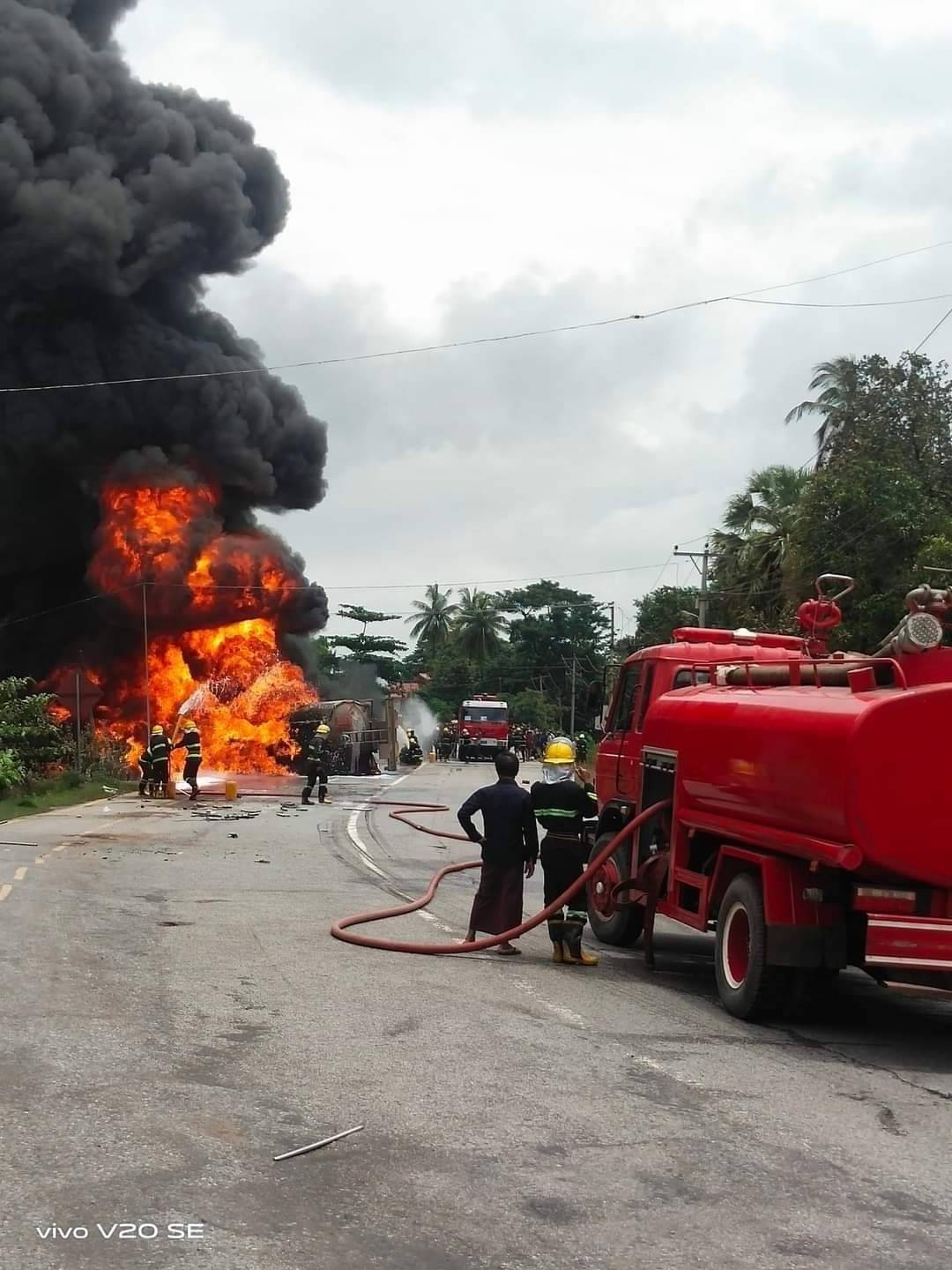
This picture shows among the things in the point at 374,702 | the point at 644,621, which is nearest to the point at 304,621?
the point at 374,702

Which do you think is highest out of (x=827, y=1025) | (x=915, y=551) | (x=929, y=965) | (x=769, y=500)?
(x=769, y=500)

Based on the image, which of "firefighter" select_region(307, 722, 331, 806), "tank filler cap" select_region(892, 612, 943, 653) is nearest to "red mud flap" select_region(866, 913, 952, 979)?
"tank filler cap" select_region(892, 612, 943, 653)

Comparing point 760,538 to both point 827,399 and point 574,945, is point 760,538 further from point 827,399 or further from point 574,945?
point 574,945

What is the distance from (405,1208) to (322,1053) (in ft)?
6.77

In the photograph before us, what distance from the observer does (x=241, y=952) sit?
29.8ft

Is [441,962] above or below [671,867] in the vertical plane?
below

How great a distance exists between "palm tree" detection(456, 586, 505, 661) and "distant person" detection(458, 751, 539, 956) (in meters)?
84.8

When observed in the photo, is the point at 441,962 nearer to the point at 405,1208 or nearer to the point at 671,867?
the point at 671,867

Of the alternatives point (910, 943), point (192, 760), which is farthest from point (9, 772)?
point (910, 943)

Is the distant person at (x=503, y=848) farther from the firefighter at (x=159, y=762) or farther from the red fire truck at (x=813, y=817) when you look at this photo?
the firefighter at (x=159, y=762)

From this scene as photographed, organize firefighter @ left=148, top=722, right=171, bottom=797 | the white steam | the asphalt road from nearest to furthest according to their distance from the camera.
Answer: the asphalt road → firefighter @ left=148, top=722, right=171, bottom=797 → the white steam

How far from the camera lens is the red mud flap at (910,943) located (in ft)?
22.2

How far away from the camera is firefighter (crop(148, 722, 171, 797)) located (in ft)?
89.8

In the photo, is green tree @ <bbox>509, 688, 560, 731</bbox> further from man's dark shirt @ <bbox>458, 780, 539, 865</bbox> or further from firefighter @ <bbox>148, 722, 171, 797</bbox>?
man's dark shirt @ <bbox>458, 780, 539, 865</bbox>
